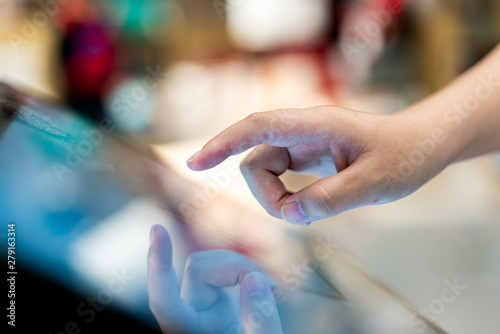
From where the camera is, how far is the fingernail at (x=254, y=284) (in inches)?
21.2

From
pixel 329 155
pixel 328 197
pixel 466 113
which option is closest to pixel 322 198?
pixel 328 197

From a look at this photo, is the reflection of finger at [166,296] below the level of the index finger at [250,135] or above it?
below

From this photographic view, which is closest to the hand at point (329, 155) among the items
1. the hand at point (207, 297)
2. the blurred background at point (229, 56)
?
the hand at point (207, 297)

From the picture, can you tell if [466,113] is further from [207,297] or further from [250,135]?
[207,297]

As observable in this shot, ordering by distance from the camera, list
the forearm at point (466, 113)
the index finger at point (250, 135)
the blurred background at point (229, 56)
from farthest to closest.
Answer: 1. the blurred background at point (229, 56)
2. the forearm at point (466, 113)
3. the index finger at point (250, 135)

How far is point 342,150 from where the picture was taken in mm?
597

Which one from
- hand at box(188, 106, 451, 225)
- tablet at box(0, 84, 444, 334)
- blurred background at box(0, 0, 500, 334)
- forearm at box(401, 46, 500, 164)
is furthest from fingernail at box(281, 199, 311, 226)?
blurred background at box(0, 0, 500, 334)

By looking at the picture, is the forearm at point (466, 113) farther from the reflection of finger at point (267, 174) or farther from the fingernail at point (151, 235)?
the fingernail at point (151, 235)

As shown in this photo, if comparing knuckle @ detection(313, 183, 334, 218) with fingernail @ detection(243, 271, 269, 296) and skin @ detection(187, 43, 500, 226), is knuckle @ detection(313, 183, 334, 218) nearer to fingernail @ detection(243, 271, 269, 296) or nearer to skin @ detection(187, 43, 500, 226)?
skin @ detection(187, 43, 500, 226)

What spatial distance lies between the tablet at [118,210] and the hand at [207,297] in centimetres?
2

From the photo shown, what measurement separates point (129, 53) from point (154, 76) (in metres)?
0.20

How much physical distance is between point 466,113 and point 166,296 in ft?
1.90

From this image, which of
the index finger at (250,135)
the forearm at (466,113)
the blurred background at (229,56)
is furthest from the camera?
the blurred background at (229,56)

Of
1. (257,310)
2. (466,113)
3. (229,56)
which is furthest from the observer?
(229,56)
